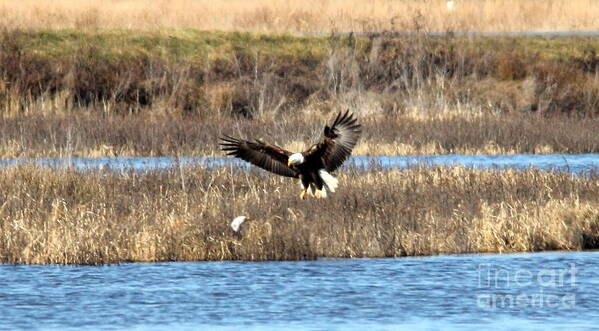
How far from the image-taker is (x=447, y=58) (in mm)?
28641

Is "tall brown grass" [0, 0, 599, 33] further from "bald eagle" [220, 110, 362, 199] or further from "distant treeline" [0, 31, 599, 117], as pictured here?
"bald eagle" [220, 110, 362, 199]

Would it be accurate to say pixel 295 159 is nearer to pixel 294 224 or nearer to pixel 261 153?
pixel 294 224

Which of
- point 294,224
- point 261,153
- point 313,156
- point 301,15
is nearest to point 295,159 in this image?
point 313,156

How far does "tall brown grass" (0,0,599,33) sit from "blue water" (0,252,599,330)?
1918 centimetres

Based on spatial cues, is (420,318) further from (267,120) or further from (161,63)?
(161,63)

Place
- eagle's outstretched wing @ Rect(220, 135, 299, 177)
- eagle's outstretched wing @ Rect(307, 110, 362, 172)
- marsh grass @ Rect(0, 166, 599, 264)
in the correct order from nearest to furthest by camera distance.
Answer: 1. marsh grass @ Rect(0, 166, 599, 264)
2. eagle's outstretched wing @ Rect(307, 110, 362, 172)
3. eagle's outstretched wing @ Rect(220, 135, 299, 177)

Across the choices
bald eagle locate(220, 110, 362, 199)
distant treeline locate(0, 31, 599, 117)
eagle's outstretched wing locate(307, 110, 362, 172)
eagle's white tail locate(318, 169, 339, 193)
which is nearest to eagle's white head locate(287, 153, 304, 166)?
bald eagle locate(220, 110, 362, 199)

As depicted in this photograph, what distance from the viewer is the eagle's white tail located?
502 inches

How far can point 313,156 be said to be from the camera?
41.7 ft

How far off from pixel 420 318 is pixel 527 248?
2875mm

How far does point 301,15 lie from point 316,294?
25541mm

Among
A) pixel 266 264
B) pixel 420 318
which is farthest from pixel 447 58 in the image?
pixel 420 318

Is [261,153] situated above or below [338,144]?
below

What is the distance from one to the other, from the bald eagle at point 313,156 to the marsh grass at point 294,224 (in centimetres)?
21
